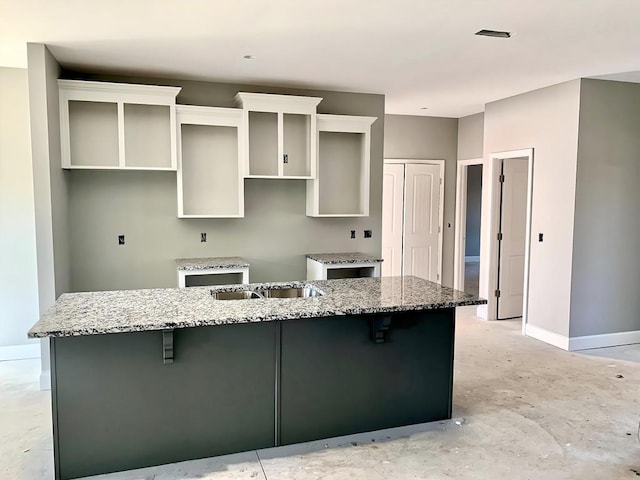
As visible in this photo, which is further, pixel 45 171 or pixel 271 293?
pixel 45 171

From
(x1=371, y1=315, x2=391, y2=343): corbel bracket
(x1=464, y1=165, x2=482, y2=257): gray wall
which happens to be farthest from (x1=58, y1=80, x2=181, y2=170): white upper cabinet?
(x1=464, y1=165, x2=482, y2=257): gray wall

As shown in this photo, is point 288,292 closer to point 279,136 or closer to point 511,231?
point 279,136

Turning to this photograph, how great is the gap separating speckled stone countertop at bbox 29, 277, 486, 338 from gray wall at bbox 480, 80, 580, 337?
7.06 feet

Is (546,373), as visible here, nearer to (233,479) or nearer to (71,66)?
(233,479)

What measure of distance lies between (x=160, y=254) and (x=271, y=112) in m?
1.76

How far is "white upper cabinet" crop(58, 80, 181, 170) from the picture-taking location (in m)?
4.19

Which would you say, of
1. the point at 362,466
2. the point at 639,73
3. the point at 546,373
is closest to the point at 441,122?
the point at 639,73

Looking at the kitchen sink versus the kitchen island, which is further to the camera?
the kitchen sink

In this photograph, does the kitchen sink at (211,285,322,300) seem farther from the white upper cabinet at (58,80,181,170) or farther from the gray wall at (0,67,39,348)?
the gray wall at (0,67,39,348)

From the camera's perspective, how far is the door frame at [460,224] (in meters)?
7.21

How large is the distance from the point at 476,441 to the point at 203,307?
1.84 m

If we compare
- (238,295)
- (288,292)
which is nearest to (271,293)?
(288,292)

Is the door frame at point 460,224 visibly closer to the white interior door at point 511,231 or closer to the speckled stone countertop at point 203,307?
the white interior door at point 511,231

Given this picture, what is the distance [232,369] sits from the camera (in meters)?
2.84
